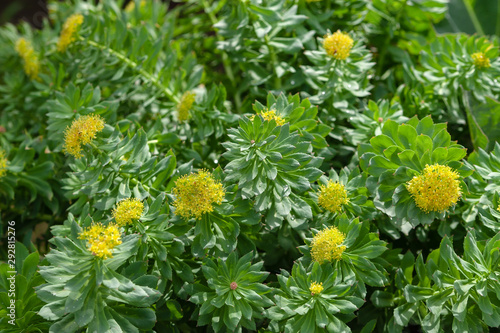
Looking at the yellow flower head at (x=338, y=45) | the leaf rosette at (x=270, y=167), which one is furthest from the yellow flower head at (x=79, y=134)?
the yellow flower head at (x=338, y=45)

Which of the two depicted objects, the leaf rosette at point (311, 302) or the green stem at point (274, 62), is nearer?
the leaf rosette at point (311, 302)

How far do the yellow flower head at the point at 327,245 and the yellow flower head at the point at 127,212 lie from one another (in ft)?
1.07

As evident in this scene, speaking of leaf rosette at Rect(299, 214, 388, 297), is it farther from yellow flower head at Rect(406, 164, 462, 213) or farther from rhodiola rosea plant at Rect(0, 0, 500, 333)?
yellow flower head at Rect(406, 164, 462, 213)

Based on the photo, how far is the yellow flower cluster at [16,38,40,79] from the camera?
1.40 m

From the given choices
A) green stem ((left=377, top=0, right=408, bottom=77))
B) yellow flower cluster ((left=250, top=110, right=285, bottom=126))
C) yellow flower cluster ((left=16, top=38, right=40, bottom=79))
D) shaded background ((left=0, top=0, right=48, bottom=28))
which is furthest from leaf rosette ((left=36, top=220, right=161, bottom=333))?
shaded background ((left=0, top=0, right=48, bottom=28))

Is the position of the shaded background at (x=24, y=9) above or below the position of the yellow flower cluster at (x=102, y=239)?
below

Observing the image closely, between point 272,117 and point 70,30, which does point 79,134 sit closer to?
point 272,117

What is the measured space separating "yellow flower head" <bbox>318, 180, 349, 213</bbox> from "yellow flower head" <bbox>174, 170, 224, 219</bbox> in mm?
203

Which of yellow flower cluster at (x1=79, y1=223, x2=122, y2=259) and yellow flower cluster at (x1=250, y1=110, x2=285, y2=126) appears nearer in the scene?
yellow flower cluster at (x1=79, y1=223, x2=122, y2=259)

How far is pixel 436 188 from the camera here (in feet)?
2.72

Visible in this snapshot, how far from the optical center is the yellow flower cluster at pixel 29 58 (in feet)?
4.58

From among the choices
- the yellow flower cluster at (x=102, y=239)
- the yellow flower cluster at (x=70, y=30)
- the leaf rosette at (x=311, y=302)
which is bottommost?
the leaf rosette at (x=311, y=302)

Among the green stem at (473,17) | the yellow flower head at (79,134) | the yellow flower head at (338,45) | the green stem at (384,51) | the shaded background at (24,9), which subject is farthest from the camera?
the shaded background at (24,9)

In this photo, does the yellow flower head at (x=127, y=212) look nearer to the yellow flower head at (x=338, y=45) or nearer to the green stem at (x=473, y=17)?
the yellow flower head at (x=338, y=45)
